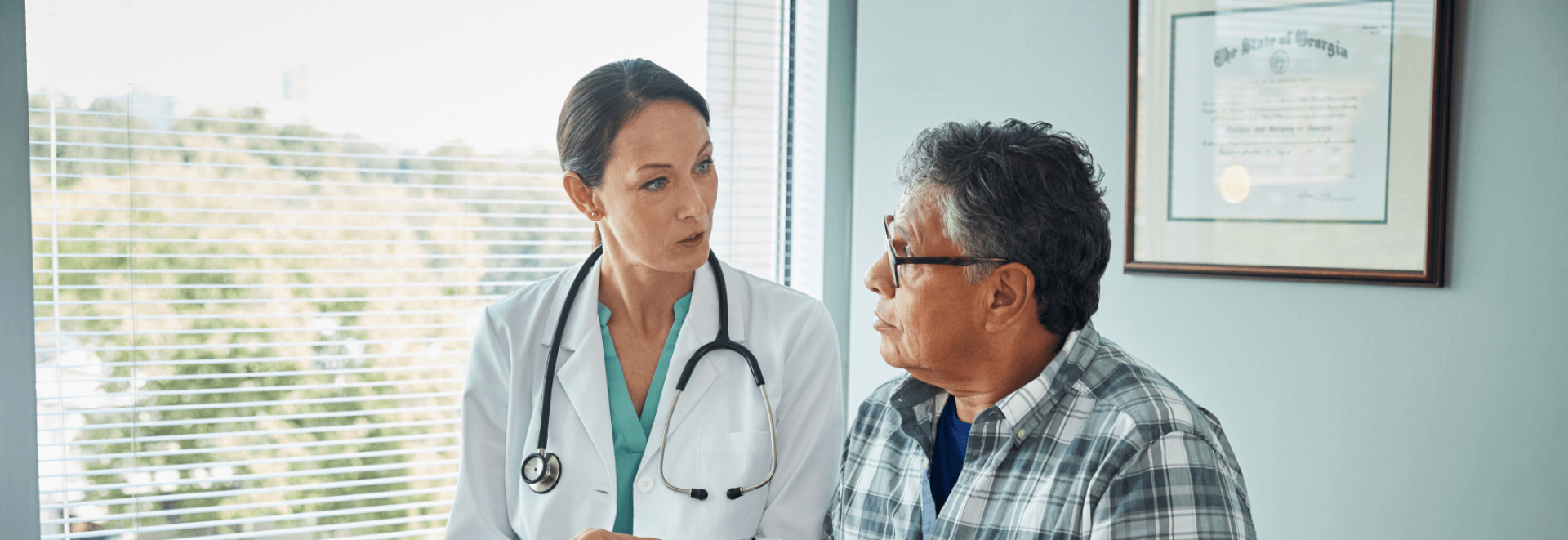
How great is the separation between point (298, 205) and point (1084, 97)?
165cm

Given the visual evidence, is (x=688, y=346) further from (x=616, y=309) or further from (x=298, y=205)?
(x=298, y=205)

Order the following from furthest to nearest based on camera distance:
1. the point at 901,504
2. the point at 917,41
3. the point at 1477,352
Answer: the point at 917,41 < the point at 1477,352 < the point at 901,504

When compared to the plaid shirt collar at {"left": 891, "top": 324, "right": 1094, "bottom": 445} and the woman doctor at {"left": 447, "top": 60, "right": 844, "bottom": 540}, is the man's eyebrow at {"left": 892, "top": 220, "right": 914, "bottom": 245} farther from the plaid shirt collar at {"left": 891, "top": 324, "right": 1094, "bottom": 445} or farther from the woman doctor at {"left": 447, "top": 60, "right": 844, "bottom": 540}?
the woman doctor at {"left": 447, "top": 60, "right": 844, "bottom": 540}

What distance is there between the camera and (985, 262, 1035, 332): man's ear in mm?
1062

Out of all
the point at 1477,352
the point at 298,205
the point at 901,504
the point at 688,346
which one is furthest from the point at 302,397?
the point at 1477,352

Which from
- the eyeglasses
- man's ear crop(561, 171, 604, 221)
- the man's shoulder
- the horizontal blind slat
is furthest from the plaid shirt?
the horizontal blind slat

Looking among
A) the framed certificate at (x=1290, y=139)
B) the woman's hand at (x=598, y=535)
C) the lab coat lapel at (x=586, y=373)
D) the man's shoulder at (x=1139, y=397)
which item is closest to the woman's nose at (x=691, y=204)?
the lab coat lapel at (x=586, y=373)

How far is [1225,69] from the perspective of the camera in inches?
65.3

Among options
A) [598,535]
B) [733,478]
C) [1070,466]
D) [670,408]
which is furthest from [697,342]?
[1070,466]

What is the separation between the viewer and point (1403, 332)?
1500 mm

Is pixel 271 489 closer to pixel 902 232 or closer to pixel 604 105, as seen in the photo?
pixel 604 105

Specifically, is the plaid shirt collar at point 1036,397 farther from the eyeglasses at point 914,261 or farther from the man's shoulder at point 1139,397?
the eyeglasses at point 914,261

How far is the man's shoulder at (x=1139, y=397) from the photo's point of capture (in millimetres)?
938

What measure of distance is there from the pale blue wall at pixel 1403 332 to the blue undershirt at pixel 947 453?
74cm
